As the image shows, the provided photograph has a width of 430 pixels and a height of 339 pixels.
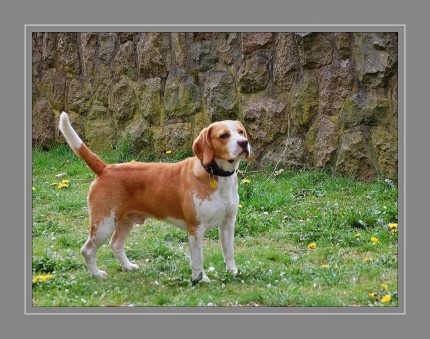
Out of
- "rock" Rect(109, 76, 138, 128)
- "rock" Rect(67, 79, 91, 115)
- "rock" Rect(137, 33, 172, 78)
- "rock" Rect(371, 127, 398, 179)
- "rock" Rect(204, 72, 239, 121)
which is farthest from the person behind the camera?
"rock" Rect(67, 79, 91, 115)

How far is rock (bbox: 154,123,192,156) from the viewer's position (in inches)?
405

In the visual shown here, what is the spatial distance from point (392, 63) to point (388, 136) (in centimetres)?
88

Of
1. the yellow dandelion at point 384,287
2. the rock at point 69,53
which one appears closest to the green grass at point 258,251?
the yellow dandelion at point 384,287

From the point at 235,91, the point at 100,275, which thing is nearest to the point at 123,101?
the point at 235,91

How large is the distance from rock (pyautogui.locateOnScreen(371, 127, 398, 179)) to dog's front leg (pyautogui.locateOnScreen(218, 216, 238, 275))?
320cm

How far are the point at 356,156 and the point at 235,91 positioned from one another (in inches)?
71.7

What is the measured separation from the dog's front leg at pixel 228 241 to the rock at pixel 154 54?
417 cm

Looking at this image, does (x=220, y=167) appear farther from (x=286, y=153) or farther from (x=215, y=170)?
(x=286, y=153)

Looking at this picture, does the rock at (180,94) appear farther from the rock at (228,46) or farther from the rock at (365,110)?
the rock at (365,110)

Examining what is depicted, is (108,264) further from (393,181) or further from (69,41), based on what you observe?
(69,41)

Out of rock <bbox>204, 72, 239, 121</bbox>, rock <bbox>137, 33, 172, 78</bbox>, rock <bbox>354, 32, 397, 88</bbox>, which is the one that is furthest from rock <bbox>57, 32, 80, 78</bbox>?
rock <bbox>354, 32, 397, 88</bbox>

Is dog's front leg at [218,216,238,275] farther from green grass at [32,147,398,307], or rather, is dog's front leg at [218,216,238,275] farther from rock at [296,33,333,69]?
rock at [296,33,333,69]
